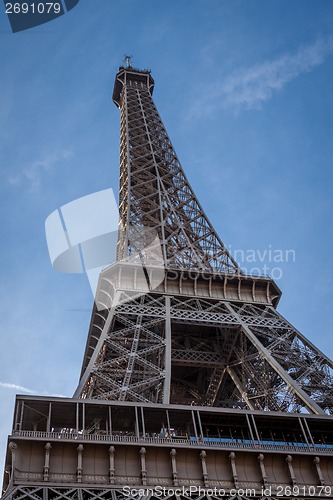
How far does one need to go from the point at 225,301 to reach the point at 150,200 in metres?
15.0

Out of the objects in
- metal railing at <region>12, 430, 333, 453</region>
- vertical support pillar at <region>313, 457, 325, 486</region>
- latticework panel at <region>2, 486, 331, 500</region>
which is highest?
metal railing at <region>12, 430, 333, 453</region>

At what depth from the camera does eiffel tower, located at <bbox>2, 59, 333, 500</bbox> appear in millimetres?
23750

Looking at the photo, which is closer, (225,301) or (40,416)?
(40,416)

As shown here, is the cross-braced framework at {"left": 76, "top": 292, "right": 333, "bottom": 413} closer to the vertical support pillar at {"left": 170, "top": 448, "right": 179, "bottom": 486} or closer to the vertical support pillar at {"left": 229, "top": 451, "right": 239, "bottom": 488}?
the vertical support pillar at {"left": 170, "top": 448, "right": 179, "bottom": 486}

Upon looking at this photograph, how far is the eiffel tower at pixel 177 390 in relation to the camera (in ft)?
77.9

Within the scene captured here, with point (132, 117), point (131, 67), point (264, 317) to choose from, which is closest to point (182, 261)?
point (264, 317)

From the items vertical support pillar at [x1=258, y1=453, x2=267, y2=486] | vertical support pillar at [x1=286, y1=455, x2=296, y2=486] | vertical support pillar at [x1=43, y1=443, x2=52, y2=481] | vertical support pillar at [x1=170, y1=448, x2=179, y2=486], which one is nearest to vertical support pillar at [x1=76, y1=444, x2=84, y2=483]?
vertical support pillar at [x1=43, y1=443, x2=52, y2=481]

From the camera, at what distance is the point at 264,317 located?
40188 mm

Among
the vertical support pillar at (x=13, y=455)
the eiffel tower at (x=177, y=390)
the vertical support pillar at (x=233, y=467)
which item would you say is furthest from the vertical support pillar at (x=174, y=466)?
the vertical support pillar at (x=13, y=455)

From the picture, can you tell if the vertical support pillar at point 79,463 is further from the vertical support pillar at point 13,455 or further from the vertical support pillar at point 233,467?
the vertical support pillar at point 233,467

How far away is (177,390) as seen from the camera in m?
43.7

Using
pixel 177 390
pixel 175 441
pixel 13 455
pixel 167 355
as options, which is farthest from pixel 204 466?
pixel 177 390

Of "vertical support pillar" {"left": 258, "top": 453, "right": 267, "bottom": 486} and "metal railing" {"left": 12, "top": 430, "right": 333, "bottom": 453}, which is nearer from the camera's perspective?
"metal railing" {"left": 12, "top": 430, "right": 333, "bottom": 453}

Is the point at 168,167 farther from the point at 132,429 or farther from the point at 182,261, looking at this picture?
the point at 132,429
